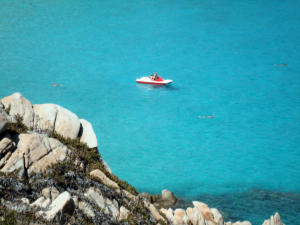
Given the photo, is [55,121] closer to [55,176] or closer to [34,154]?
[34,154]

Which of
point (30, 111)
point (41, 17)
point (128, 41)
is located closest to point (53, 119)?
point (30, 111)

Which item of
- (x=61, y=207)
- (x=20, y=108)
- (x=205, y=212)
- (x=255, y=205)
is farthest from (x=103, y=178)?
(x=255, y=205)

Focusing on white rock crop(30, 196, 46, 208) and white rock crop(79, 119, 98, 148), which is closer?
white rock crop(30, 196, 46, 208)

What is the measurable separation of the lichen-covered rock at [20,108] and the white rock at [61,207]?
10.6 ft

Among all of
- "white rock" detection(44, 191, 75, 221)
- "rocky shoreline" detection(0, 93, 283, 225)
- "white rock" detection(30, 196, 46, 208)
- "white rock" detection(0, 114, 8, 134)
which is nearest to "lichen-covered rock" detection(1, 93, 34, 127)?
"rocky shoreline" detection(0, 93, 283, 225)

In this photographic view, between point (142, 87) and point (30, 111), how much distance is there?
1867 centimetres

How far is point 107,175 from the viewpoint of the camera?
34.2ft

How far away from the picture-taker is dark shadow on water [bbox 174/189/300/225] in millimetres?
16348

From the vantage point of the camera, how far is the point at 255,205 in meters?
17.1

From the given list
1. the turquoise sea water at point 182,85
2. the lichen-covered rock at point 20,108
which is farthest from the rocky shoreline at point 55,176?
the turquoise sea water at point 182,85

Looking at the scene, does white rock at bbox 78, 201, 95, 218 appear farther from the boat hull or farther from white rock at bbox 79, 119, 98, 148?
the boat hull

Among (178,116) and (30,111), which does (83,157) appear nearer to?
(30,111)

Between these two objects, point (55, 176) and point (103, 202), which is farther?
point (103, 202)

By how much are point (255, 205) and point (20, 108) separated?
10250mm
